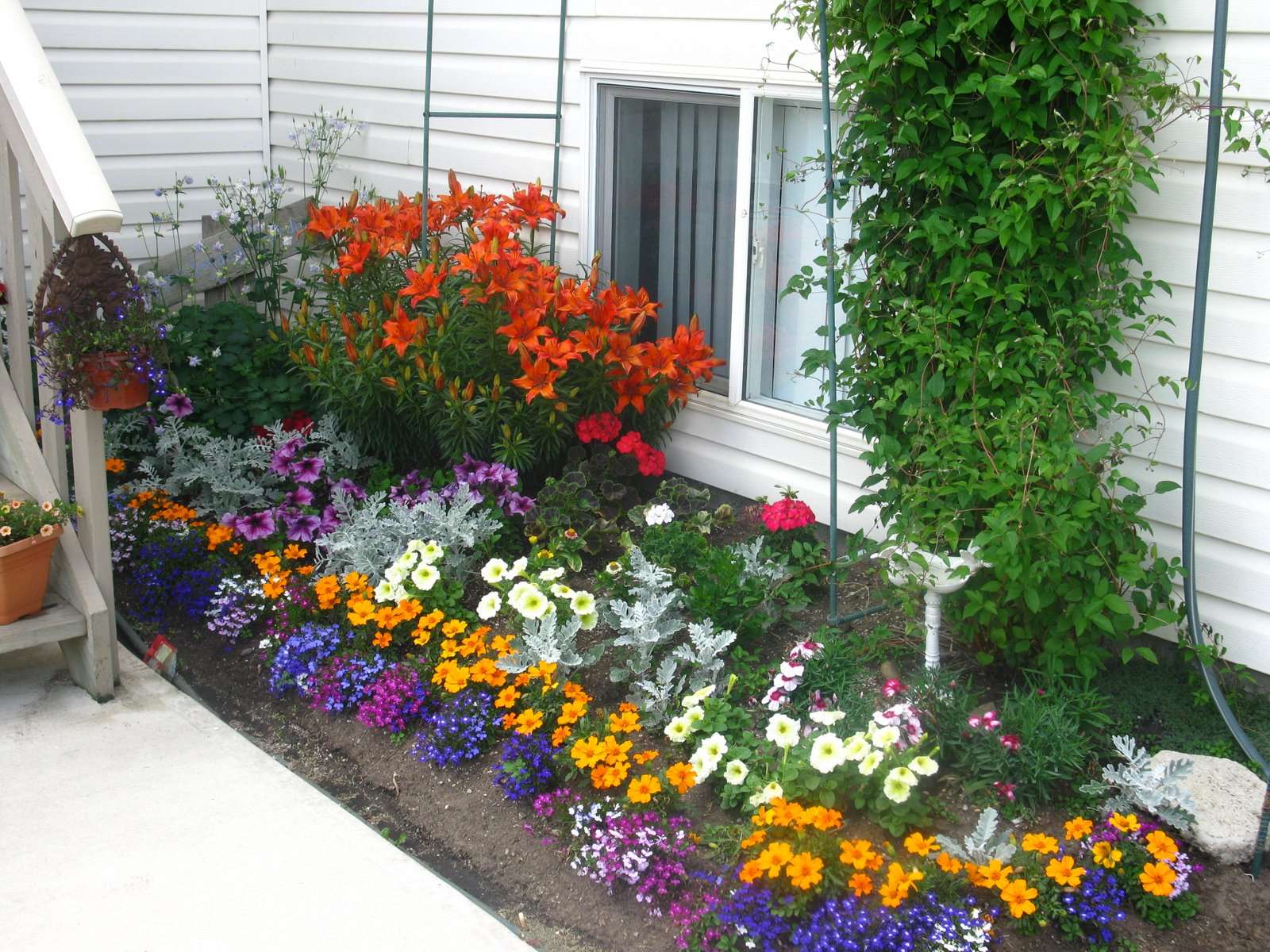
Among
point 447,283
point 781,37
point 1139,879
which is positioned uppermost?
point 781,37

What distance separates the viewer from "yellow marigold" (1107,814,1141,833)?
2.98 m

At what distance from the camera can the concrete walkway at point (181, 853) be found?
9.43 feet

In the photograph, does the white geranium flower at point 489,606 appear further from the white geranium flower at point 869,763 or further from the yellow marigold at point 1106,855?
the yellow marigold at point 1106,855

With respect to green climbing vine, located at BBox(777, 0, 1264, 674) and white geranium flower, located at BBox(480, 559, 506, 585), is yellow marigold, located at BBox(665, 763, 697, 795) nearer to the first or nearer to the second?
green climbing vine, located at BBox(777, 0, 1264, 674)

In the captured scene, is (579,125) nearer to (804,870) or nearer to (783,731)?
(783,731)

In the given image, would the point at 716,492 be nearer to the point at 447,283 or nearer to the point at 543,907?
the point at 447,283

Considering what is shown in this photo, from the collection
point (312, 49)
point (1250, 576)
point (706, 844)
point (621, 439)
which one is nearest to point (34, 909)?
point (706, 844)

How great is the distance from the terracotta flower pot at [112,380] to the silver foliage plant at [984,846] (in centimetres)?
263

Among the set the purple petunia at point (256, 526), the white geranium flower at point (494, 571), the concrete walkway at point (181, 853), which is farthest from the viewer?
the purple petunia at point (256, 526)

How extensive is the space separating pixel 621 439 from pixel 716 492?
0.48 meters

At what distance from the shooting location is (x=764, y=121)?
4469 millimetres

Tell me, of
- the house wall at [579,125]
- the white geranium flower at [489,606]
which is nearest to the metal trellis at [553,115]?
the house wall at [579,125]

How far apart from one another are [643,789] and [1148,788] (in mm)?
1242

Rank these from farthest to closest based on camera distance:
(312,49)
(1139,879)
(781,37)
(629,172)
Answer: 1. (312,49)
2. (629,172)
3. (781,37)
4. (1139,879)
